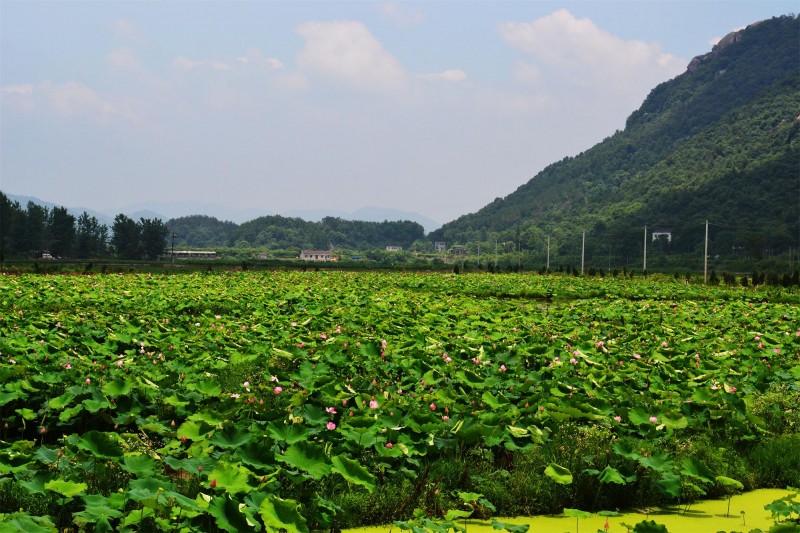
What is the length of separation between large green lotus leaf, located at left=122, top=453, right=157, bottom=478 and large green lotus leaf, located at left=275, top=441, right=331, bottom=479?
0.71 metres

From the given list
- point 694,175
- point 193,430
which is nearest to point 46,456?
point 193,430

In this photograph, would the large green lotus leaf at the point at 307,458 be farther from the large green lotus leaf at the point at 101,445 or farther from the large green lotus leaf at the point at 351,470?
the large green lotus leaf at the point at 101,445

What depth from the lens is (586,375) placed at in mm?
6586

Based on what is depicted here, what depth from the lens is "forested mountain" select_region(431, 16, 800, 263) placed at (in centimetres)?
7181

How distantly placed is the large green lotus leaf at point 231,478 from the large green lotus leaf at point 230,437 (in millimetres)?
546

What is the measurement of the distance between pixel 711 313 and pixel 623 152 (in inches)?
4526

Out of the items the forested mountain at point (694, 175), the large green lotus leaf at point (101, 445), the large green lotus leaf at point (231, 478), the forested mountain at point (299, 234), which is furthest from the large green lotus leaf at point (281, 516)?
the forested mountain at point (299, 234)

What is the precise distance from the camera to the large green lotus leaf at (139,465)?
12.3 ft

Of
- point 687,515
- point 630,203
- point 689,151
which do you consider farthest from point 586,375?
point 689,151

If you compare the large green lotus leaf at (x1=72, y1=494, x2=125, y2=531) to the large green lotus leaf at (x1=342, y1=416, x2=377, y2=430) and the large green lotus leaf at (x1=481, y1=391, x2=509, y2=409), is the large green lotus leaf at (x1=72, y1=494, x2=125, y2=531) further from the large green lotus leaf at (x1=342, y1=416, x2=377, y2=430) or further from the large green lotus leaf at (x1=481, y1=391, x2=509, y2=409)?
the large green lotus leaf at (x1=481, y1=391, x2=509, y2=409)

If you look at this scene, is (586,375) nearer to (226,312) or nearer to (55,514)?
(55,514)

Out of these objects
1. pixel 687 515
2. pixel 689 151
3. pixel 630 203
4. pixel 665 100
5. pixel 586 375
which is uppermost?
pixel 665 100

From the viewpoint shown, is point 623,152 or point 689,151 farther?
point 623,152

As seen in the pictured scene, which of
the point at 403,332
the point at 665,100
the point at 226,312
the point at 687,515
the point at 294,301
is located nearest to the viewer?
the point at 687,515
